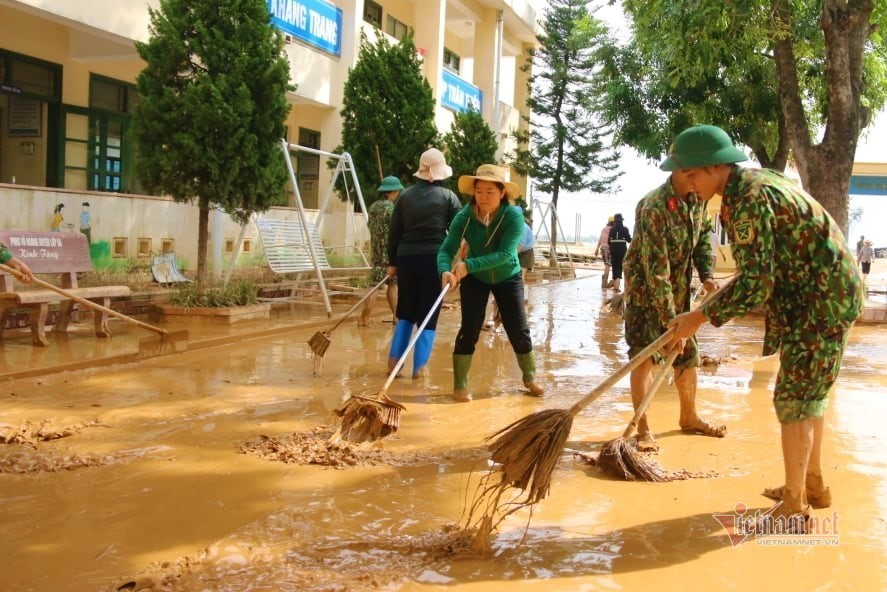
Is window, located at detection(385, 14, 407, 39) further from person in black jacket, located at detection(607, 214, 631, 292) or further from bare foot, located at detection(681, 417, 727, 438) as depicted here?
bare foot, located at detection(681, 417, 727, 438)

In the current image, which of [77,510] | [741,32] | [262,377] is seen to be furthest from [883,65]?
[77,510]

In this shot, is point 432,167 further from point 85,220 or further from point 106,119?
point 106,119

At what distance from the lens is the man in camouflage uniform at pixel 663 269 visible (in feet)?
14.9

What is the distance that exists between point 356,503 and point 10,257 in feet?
12.0

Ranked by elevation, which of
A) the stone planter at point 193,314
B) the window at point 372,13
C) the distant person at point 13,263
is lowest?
the stone planter at point 193,314

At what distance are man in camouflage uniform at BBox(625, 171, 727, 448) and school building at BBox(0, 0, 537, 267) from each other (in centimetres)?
850

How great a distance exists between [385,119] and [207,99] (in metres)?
5.07

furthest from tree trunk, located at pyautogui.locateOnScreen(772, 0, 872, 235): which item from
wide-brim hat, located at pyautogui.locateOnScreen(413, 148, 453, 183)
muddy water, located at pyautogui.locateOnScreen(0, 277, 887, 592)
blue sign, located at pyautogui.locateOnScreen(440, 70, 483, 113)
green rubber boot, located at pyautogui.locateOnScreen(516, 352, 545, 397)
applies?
blue sign, located at pyautogui.locateOnScreen(440, 70, 483, 113)

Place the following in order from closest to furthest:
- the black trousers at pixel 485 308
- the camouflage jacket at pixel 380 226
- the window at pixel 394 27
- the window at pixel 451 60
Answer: the black trousers at pixel 485 308 → the camouflage jacket at pixel 380 226 → the window at pixel 394 27 → the window at pixel 451 60

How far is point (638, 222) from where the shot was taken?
4.64 m

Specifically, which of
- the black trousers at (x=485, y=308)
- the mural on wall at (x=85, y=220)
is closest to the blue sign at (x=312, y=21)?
the mural on wall at (x=85, y=220)

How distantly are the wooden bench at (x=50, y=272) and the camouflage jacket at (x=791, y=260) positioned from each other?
6.18m

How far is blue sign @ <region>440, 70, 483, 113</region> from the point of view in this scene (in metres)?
23.5

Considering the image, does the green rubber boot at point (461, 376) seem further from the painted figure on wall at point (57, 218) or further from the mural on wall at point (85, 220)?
the mural on wall at point (85, 220)
